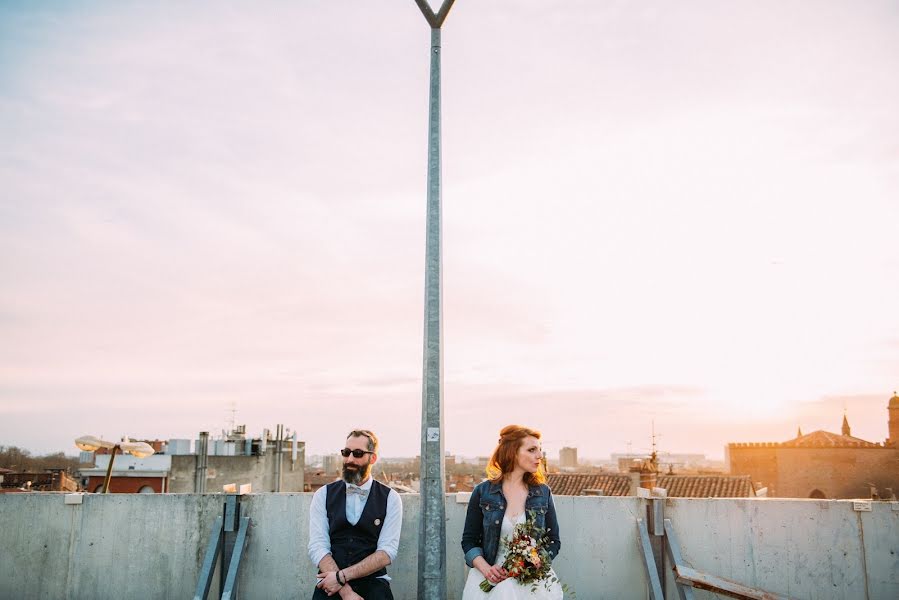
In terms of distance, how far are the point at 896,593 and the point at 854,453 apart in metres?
53.6

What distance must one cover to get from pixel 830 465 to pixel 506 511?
55.9 meters

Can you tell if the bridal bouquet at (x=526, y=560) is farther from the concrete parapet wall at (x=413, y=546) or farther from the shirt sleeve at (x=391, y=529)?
the concrete parapet wall at (x=413, y=546)

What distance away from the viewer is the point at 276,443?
5044 centimetres

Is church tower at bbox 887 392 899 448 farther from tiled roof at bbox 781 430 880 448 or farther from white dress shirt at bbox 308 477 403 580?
white dress shirt at bbox 308 477 403 580

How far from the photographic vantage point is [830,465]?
52344 millimetres

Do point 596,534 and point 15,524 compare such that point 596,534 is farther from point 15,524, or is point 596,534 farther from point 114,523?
point 15,524

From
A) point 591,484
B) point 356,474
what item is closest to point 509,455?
point 356,474

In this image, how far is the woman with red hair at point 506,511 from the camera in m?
5.45

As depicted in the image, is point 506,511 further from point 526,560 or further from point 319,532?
point 319,532

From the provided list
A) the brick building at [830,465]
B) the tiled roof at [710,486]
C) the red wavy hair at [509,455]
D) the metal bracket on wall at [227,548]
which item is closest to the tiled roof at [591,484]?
the tiled roof at [710,486]

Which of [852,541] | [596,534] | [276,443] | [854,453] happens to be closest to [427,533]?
[596,534]

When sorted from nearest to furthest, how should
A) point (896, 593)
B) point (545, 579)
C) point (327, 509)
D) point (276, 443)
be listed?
1. point (545, 579)
2. point (327, 509)
3. point (896, 593)
4. point (276, 443)

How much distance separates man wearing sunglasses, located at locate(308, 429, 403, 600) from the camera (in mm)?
5555

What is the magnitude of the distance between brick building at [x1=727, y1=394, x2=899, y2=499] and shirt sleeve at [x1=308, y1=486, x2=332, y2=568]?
53245 mm
